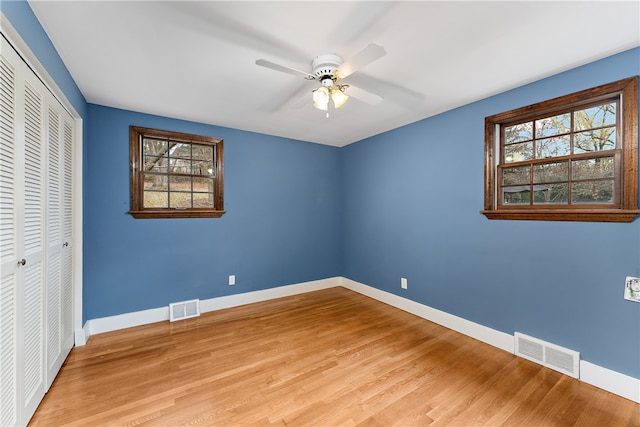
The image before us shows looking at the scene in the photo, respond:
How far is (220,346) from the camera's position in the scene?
2.55 m

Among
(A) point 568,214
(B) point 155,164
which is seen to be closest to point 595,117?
(A) point 568,214

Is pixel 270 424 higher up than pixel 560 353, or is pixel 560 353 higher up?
pixel 560 353

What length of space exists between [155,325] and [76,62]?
258 cm

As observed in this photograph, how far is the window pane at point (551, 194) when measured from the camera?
7.28 ft

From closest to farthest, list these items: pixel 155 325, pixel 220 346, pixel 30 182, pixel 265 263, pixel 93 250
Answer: pixel 30 182, pixel 220 346, pixel 93 250, pixel 155 325, pixel 265 263

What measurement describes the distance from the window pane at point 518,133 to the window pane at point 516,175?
0.87 feet

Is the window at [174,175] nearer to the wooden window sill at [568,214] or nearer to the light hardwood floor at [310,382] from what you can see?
the light hardwood floor at [310,382]

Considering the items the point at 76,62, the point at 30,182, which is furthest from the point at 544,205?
the point at 76,62

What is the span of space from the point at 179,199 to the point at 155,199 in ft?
0.82

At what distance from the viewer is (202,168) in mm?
3406

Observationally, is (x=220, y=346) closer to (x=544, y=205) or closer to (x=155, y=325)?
(x=155, y=325)

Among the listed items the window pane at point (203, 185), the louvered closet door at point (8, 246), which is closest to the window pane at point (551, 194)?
the window pane at point (203, 185)

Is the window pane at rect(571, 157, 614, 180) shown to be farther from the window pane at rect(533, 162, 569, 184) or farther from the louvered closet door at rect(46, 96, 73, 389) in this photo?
the louvered closet door at rect(46, 96, 73, 389)

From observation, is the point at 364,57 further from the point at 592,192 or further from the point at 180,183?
the point at 180,183
